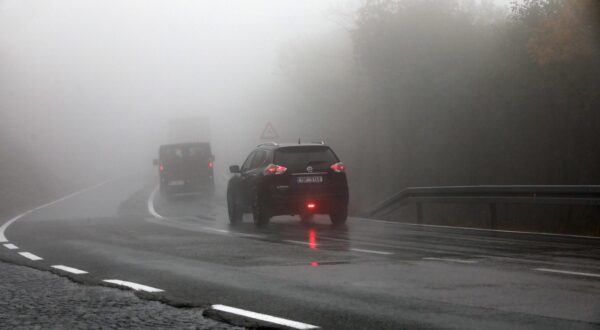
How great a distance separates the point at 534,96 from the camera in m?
31.9

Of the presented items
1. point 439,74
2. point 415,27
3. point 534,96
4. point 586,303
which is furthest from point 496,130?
point 586,303

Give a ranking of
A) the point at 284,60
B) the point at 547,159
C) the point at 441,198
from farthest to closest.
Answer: the point at 284,60, the point at 547,159, the point at 441,198

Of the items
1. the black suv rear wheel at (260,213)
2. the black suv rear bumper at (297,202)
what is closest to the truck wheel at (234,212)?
the black suv rear wheel at (260,213)

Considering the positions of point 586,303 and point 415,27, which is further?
point 415,27

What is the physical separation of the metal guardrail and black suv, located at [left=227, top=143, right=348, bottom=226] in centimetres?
234

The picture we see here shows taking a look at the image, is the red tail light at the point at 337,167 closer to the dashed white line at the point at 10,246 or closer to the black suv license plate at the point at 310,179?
the black suv license plate at the point at 310,179

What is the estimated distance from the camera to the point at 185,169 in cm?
3869

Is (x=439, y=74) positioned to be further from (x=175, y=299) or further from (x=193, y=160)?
(x=175, y=299)

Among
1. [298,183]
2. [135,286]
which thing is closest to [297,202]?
[298,183]

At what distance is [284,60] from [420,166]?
30.7m

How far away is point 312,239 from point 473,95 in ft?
74.9

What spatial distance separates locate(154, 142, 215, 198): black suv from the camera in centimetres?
3831

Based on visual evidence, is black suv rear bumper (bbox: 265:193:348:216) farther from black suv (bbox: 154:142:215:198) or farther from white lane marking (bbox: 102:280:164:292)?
black suv (bbox: 154:142:215:198)

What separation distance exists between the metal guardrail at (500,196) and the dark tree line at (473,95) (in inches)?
371
